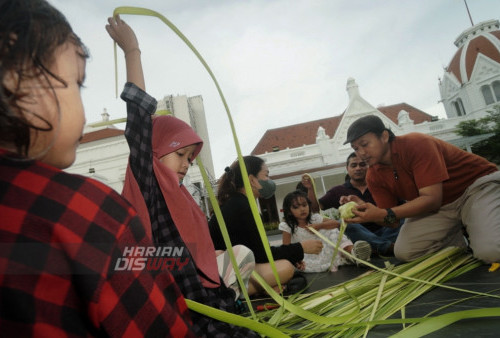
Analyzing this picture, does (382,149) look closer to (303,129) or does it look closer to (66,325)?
(66,325)

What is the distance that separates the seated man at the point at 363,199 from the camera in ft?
12.2

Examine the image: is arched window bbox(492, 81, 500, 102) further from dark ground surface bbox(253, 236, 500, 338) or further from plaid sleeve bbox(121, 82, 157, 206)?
plaid sleeve bbox(121, 82, 157, 206)

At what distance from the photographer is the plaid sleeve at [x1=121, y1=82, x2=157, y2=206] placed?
3.41 ft

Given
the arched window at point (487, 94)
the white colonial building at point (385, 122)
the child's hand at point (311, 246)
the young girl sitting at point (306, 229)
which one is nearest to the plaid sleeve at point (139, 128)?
the child's hand at point (311, 246)

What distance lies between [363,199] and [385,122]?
80.2 feet

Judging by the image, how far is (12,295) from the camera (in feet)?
1.26

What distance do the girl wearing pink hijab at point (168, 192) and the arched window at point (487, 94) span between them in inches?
1484

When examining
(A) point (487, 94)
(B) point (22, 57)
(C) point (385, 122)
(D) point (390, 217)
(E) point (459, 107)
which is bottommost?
(D) point (390, 217)

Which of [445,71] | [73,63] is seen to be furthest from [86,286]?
[445,71]

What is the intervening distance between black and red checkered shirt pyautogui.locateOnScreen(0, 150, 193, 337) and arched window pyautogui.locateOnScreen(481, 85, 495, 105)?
126 feet

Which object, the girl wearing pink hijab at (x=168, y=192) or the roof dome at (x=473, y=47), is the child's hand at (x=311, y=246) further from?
the roof dome at (x=473, y=47)

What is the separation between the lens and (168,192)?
4.48 ft

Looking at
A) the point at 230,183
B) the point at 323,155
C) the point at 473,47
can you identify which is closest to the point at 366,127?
the point at 230,183

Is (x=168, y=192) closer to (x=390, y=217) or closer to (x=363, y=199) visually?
Result: (x=390, y=217)
